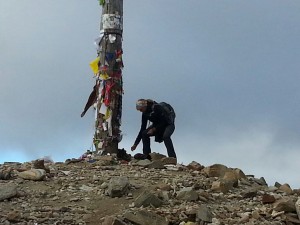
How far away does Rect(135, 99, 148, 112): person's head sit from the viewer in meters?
9.61

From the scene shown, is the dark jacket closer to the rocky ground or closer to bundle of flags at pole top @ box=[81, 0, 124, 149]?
bundle of flags at pole top @ box=[81, 0, 124, 149]

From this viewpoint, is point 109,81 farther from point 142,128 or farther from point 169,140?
point 169,140

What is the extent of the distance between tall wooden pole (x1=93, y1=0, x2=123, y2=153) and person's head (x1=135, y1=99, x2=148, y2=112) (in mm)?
323

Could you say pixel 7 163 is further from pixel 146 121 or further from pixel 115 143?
pixel 146 121

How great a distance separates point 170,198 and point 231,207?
0.75m

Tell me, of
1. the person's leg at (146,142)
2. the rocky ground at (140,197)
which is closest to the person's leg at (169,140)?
the person's leg at (146,142)

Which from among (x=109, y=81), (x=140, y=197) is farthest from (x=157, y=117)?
(x=140, y=197)

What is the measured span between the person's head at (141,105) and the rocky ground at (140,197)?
5.02 ft

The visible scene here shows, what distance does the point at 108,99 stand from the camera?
9523 mm

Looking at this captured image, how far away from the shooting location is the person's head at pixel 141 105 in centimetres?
961

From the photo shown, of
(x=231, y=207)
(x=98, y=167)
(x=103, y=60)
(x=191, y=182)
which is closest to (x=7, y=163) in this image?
(x=98, y=167)

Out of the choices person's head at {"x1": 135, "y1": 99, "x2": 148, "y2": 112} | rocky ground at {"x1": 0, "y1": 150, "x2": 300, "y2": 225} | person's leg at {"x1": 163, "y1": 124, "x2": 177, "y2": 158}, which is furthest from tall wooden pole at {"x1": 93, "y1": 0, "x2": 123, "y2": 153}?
rocky ground at {"x1": 0, "y1": 150, "x2": 300, "y2": 225}

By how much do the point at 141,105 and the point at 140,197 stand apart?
3506mm

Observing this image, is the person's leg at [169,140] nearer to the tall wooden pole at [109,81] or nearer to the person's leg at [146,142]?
the person's leg at [146,142]
